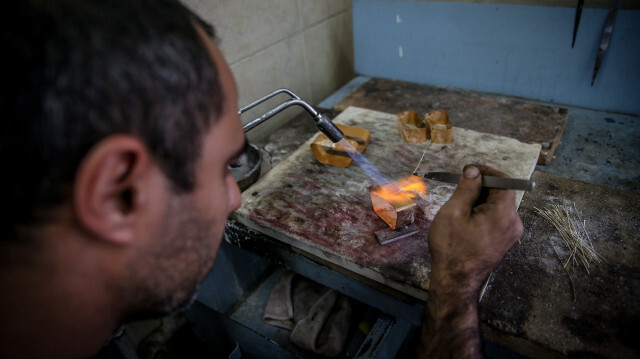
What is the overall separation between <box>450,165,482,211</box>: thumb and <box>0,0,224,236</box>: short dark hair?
848 mm

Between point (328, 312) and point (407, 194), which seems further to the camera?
point (328, 312)

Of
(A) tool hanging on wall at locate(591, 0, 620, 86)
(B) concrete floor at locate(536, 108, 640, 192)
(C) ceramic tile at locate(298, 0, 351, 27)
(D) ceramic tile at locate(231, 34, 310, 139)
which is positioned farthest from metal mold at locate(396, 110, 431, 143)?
(C) ceramic tile at locate(298, 0, 351, 27)

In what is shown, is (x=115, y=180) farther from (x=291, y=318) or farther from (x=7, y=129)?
(x=291, y=318)

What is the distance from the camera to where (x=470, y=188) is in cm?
112

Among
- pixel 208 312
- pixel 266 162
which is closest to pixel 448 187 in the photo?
pixel 266 162

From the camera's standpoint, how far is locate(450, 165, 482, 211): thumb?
111 centimetres

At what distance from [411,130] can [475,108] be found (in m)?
0.77

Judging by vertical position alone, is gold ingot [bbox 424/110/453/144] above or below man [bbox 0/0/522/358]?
below

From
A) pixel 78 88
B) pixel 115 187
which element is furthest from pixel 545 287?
pixel 78 88

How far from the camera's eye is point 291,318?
7.11 feet

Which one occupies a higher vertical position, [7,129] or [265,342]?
[7,129]

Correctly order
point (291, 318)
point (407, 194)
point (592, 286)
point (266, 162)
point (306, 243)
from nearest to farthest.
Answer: point (592, 286) < point (306, 243) < point (407, 194) < point (266, 162) < point (291, 318)

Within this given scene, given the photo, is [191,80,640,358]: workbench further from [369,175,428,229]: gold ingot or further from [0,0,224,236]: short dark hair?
[0,0,224,236]: short dark hair

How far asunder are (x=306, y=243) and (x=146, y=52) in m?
0.93
